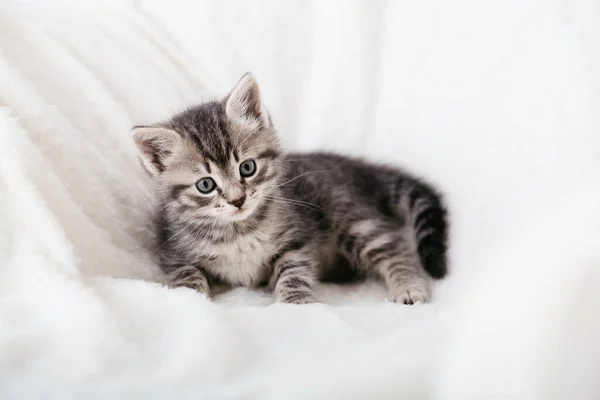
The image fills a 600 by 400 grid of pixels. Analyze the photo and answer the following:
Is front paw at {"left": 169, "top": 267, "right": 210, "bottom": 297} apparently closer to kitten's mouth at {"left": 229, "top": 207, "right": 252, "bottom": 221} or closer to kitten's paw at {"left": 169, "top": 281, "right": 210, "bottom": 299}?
kitten's paw at {"left": 169, "top": 281, "right": 210, "bottom": 299}

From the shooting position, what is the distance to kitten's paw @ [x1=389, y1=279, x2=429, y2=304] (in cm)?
129

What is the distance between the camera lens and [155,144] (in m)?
1.33

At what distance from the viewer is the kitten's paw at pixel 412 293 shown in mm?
1286

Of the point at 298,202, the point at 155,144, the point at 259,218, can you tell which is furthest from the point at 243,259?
the point at 155,144

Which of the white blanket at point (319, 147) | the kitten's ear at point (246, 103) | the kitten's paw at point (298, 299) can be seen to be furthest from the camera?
the kitten's ear at point (246, 103)

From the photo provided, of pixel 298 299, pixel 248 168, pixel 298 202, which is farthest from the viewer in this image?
pixel 298 202

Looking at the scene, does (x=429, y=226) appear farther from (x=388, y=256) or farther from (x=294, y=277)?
(x=294, y=277)

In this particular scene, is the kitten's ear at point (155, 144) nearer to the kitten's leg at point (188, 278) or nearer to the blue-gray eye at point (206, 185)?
the blue-gray eye at point (206, 185)

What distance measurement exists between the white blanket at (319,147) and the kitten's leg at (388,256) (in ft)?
0.18

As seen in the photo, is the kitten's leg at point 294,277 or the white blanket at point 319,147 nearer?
the white blanket at point 319,147

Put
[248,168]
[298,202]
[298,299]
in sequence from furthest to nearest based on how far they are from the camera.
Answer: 1. [298,202]
2. [248,168]
3. [298,299]

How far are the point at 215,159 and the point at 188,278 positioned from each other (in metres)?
0.28

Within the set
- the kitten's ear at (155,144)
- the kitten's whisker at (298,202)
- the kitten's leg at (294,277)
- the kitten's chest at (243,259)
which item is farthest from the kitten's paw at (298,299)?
the kitten's ear at (155,144)

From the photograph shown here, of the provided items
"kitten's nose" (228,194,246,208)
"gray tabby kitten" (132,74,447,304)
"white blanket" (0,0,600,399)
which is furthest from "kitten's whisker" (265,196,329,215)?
"white blanket" (0,0,600,399)
